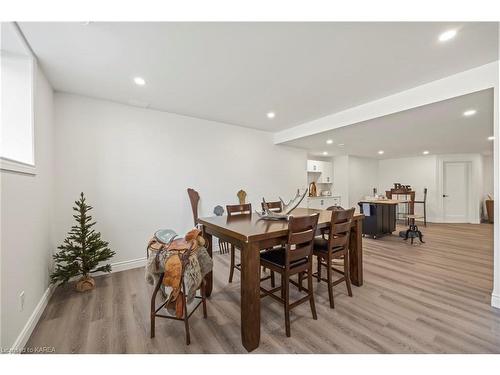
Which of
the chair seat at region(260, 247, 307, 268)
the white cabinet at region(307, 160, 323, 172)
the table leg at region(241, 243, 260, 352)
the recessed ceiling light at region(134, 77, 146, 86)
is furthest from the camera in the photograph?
the white cabinet at region(307, 160, 323, 172)

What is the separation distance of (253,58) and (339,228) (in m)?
1.83

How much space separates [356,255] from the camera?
98.7 inches

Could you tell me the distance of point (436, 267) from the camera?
9.97ft

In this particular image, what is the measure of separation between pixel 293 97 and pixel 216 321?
2.77m

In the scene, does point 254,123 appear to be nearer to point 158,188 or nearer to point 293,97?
point 293,97

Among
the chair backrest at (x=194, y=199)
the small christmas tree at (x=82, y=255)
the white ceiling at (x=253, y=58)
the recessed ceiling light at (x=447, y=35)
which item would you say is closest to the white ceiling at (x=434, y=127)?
the white ceiling at (x=253, y=58)

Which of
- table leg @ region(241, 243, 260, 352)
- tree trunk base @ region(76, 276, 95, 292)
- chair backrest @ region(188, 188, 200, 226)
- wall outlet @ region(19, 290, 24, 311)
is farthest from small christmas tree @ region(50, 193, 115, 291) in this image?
table leg @ region(241, 243, 260, 352)

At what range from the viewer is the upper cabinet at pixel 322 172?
675cm

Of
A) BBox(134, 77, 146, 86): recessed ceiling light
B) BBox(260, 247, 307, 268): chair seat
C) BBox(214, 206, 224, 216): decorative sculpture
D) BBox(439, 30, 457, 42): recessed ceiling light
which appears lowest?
BBox(260, 247, 307, 268): chair seat

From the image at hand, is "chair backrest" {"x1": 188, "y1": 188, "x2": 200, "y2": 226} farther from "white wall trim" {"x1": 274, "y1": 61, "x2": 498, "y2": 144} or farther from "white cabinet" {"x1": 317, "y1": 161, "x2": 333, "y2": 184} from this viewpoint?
"white cabinet" {"x1": 317, "y1": 161, "x2": 333, "y2": 184}

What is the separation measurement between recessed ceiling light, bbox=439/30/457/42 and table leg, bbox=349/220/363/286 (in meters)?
1.82

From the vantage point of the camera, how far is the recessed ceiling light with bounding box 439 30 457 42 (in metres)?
1.65

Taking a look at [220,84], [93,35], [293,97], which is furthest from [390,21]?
Result: [93,35]

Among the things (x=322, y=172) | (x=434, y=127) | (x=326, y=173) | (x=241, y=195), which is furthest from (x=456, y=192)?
(x=241, y=195)
